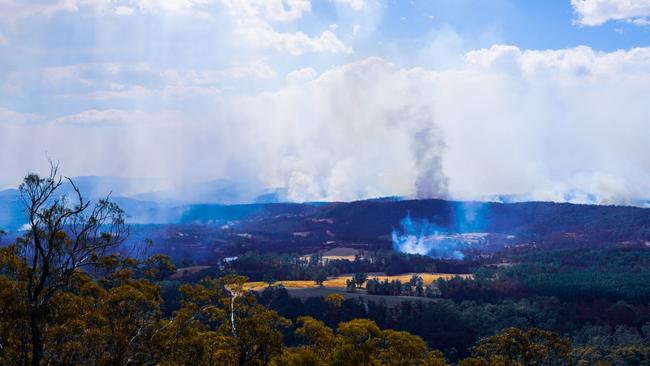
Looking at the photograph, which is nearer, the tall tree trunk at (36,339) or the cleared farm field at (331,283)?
the tall tree trunk at (36,339)

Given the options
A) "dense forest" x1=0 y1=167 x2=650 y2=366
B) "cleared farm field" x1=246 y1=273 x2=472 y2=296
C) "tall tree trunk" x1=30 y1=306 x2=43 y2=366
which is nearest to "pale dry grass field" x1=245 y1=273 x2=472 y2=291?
"cleared farm field" x1=246 y1=273 x2=472 y2=296

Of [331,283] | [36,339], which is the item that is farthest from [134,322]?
[331,283]

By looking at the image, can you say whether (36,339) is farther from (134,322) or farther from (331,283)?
(331,283)

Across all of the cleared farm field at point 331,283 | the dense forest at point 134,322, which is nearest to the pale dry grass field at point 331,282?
the cleared farm field at point 331,283

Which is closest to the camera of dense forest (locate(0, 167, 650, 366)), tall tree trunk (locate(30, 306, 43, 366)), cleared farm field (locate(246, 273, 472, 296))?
tall tree trunk (locate(30, 306, 43, 366))

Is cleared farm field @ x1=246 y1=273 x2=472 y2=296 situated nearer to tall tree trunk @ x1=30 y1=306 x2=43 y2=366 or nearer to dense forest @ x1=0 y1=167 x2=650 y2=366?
dense forest @ x1=0 y1=167 x2=650 y2=366

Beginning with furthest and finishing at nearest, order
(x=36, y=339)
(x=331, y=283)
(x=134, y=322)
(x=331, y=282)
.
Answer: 1. (x=331, y=282)
2. (x=331, y=283)
3. (x=134, y=322)
4. (x=36, y=339)

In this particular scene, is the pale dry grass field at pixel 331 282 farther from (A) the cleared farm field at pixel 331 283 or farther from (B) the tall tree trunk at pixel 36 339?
(B) the tall tree trunk at pixel 36 339

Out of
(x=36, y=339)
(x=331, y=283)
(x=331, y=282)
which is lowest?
(x=331, y=283)

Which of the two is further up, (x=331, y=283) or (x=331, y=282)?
→ (x=331, y=282)

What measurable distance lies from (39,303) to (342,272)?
493ft

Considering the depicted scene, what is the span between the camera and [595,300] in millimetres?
113812

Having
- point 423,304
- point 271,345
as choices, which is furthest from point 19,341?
point 423,304

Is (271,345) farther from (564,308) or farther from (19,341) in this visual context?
(564,308)
